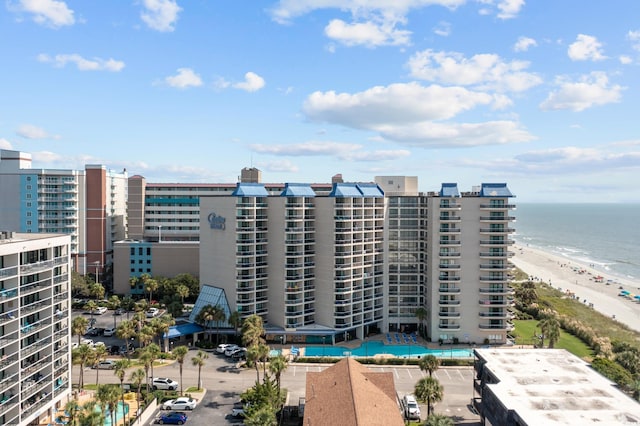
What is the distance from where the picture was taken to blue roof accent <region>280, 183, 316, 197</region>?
268 ft

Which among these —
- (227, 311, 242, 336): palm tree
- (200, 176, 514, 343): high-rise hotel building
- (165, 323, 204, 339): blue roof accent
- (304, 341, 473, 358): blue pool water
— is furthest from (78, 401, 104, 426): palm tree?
(200, 176, 514, 343): high-rise hotel building

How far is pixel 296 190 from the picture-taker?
82.6 meters

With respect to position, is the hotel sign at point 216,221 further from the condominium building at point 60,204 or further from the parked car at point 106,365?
the condominium building at point 60,204

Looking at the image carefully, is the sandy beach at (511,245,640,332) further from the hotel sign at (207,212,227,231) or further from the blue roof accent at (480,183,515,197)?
the hotel sign at (207,212,227,231)

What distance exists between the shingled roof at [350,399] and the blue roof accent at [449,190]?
39.4m

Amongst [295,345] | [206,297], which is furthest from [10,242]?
[295,345]

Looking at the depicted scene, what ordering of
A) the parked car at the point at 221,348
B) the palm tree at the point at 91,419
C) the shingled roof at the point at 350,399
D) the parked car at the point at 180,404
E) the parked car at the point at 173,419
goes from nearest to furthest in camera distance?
the palm tree at the point at 91,419, the shingled roof at the point at 350,399, the parked car at the point at 173,419, the parked car at the point at 180,404, the parked car at the point at 221,348

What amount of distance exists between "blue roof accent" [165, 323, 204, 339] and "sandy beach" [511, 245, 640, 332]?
92.2m

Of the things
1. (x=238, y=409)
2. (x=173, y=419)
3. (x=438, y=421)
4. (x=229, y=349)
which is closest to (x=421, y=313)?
(x=229, y=349)

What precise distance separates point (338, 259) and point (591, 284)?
109664mm

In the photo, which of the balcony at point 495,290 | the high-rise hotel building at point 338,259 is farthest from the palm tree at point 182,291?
the balcony at point 495,290

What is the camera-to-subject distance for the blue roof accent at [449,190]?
83000 mm

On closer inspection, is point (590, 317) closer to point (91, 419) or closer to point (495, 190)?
point (495, 190)

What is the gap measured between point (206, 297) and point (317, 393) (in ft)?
130
